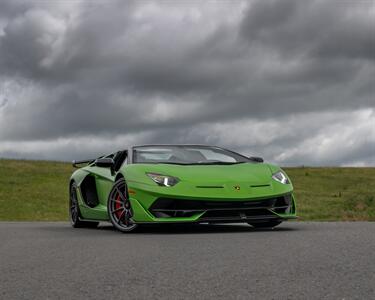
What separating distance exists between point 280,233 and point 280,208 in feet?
2.16

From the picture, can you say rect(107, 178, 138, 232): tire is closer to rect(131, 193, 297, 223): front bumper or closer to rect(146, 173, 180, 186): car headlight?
rect(131, 193, 297, 223): front bumper

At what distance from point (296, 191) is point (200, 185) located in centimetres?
2413

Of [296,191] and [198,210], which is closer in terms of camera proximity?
[198,210]

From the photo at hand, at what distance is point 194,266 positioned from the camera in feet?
19.5

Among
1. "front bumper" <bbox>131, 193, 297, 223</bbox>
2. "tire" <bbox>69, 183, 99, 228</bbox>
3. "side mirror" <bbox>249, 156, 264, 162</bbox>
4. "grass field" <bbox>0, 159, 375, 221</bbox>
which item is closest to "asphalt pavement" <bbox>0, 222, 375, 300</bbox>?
"front bumper" <bbox>131, 193, 297, 223</bbox>

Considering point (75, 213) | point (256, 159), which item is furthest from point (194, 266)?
point (75, 213)

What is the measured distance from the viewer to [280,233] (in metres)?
9.01

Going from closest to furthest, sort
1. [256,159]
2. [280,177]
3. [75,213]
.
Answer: [280,177] < [256,159] < [75,213]

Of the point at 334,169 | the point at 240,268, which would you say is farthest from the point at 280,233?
the point at 334,169

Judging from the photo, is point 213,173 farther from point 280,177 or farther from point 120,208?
point 120,208

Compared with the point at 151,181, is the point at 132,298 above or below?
below

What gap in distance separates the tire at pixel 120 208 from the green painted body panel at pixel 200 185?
0.66ft

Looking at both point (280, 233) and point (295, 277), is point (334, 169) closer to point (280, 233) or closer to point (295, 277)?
point (280, 233)

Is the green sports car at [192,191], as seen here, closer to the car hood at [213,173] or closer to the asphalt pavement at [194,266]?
the car hood at [213,173]
